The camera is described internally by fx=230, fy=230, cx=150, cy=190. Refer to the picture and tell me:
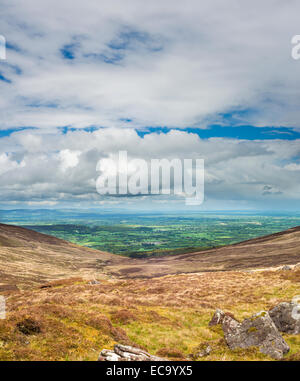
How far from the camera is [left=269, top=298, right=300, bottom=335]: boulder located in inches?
728

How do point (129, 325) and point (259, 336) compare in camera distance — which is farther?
point (129, 325)

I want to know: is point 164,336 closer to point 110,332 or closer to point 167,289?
point 110,332

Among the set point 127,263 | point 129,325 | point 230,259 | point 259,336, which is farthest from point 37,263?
point 259,336

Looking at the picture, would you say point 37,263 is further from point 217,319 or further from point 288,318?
point 288,318

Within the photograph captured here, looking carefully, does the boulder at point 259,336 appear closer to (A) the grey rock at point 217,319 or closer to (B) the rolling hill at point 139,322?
(B) the rolling hill at point 139,322

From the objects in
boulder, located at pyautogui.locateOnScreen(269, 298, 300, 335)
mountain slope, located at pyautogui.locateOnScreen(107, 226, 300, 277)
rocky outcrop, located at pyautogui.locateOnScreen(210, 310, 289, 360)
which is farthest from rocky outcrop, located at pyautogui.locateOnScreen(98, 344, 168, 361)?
mountain slope, located at pyautogui.locateOnScreen(107, 226, 300, 277)

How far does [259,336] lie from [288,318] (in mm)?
5394

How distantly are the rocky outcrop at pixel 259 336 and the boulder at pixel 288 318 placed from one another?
3.90m

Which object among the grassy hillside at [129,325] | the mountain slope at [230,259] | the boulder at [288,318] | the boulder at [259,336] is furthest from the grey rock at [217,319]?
the mountain slope at [230,259]

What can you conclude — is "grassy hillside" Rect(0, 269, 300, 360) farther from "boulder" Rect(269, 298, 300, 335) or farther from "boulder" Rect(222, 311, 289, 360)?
"boulder" Rect(269, 298, 300, 335)

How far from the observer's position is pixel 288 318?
19.2 metres
